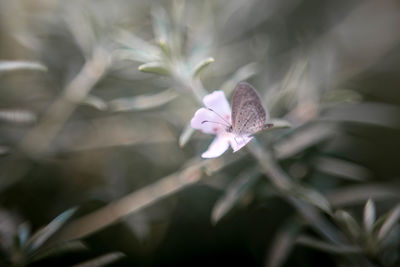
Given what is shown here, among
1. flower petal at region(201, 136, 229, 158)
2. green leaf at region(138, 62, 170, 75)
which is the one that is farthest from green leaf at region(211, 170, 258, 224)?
green leaf at region(138, 62, 170, 75)

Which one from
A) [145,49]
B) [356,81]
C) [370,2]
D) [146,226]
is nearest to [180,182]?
[146,226]

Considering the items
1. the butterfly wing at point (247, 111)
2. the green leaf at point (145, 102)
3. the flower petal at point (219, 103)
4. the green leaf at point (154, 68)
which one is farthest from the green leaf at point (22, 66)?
the butterfly wing at point (247, 111)

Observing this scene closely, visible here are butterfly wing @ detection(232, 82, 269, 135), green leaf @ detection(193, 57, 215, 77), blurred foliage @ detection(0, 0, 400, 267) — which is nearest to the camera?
butterfly wing @ detection(232, 82, 269, 135)

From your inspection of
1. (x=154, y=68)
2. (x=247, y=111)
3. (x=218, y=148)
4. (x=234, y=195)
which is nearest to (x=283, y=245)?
(x=234, y=195)

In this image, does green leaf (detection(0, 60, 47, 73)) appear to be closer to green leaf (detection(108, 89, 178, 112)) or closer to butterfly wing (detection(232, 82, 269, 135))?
green leaf (detection(108, 89, 178, 112))

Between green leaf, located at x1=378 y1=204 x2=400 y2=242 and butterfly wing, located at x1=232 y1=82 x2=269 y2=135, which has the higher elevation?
butterfly wing, located at x1=232 y1=82 x2=269 y2=135

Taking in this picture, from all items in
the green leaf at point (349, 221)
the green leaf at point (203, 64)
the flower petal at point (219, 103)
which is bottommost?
the green leaf at point (349, 221)

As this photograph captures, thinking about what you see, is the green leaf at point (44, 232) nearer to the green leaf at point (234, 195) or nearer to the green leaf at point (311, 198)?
the green leaf at point (234, 195)

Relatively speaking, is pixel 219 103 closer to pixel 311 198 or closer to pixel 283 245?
pixel 311 198
